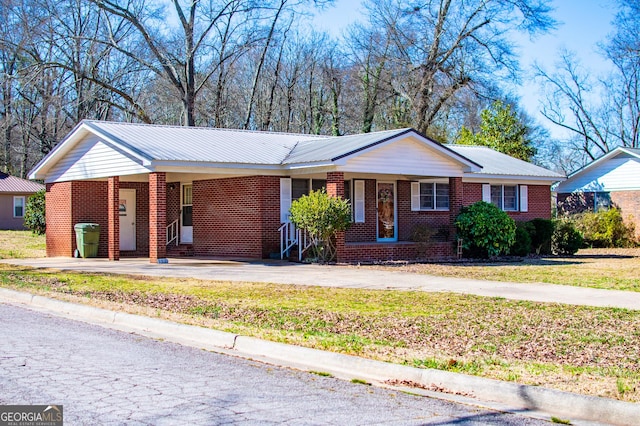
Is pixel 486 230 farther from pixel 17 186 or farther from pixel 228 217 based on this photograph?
pixel 17 186

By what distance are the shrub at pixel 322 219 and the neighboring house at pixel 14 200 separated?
110 ft

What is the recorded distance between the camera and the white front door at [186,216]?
2677 centimetres

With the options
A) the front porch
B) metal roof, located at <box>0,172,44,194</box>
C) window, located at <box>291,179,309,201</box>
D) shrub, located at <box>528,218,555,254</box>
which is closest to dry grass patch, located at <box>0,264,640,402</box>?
the front porch

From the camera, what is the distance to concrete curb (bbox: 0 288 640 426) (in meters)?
6.57

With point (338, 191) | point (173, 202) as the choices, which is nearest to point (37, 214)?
point (173, 202)

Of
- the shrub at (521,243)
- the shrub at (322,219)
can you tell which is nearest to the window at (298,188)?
the shrub at (322,219)

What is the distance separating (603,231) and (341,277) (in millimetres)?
20073

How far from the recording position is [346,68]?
162 ft

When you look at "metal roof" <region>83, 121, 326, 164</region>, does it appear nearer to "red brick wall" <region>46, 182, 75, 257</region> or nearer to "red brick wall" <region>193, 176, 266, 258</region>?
"red brick wall" <region>193, 176, 266, 258</region>

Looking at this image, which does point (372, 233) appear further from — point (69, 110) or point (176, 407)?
point (69, 110)

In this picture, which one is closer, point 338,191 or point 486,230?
point 338,191

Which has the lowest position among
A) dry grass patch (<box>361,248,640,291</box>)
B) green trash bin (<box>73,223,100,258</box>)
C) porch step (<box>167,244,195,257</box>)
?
dry grass patch (<box>361,248,640,291</box>)

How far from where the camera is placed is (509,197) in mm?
31422

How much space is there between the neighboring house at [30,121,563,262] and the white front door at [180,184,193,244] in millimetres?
36
